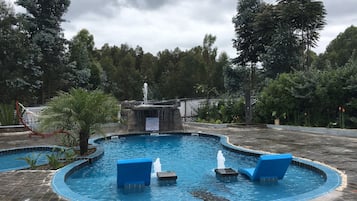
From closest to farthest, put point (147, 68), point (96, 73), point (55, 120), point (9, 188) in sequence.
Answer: point (9, 188)
point (55, 120)
point (96, 73)
point (147, 68)

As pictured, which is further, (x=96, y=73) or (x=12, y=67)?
(x=96, y=73)

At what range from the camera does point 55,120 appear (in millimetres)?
8945

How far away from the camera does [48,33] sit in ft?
72.0

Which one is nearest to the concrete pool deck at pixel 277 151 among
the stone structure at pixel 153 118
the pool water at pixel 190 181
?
the pool water at pixel 190 181

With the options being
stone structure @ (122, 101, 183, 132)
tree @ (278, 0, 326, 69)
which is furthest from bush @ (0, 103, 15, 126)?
tree @ (278, 0, 326, 69)

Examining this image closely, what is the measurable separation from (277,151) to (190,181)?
3.71 meters

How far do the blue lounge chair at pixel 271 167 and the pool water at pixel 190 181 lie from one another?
0.16m

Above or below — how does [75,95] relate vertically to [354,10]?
below

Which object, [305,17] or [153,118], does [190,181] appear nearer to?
[153,118]

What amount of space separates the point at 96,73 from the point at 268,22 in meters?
14.6

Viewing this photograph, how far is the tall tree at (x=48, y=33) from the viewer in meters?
21.6

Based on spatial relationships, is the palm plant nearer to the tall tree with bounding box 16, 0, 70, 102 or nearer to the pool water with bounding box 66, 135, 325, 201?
the pool water with bounding box 66, 135, 325, 201

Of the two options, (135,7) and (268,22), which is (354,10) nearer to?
(268,22)

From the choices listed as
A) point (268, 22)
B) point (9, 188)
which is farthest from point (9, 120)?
point (268, 22)
